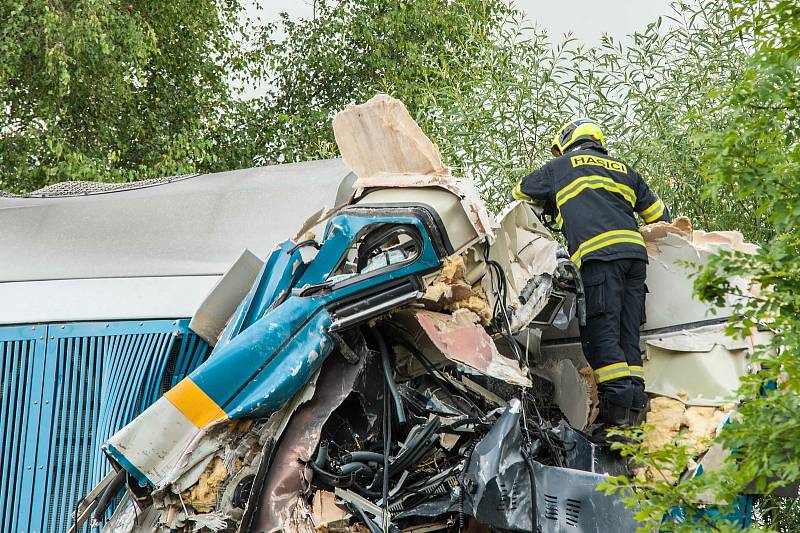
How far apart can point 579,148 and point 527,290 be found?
108 cm

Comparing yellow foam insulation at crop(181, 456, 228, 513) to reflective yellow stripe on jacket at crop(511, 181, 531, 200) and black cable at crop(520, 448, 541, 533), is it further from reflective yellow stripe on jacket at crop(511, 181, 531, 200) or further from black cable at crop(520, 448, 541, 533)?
reflective yellow stripe on jacket at crop(511, 181, 531, 200)

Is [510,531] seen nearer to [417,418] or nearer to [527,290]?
[417,418]

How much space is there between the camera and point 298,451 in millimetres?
3885

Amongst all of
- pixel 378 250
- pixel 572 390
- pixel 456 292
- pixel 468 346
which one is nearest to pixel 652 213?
pixel 572 390

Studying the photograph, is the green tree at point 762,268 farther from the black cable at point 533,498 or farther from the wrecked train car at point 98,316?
the wrecked train car at point 98,316

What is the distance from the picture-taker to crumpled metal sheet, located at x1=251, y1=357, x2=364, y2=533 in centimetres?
380

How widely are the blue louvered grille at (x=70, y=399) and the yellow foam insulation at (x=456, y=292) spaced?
44.2 inches

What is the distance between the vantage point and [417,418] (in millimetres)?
4137

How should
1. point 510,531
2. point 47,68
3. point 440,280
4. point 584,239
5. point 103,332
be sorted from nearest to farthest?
point 510,531, point 440,280, point 103,332, point 584,239, point 47,68

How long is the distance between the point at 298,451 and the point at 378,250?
2.98 feet

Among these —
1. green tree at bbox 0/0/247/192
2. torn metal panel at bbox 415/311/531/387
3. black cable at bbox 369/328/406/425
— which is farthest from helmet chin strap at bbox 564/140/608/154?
green tree at bbox 0/0/247/192

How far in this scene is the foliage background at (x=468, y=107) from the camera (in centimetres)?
247

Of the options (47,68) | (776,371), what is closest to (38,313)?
(776,371)

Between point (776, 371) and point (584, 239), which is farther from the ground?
point (584, 239)
